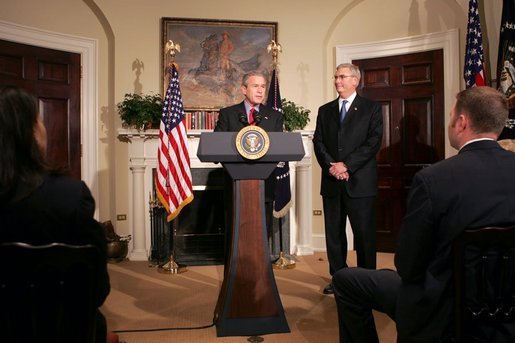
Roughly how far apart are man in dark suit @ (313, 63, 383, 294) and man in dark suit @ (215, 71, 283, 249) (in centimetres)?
47

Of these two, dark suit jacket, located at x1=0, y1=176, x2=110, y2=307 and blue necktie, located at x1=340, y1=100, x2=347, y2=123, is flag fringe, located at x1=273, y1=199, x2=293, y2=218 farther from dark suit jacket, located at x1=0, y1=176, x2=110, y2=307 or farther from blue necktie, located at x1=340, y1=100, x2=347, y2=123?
dark suit jacket, located at x1=0, y1=176, x2=110, y2=307

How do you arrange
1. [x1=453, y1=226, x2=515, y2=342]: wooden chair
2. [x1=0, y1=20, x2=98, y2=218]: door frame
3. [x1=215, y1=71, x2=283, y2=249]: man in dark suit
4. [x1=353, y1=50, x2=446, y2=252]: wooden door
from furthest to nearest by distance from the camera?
[x1=0, y1=20, x2=98, y2=218]: door frame → [x1=353, y1=50, x2=446, y2=252]: wooden door → [x1=215, y1=71, x2=283, y2=249]: man in dark suit → [x1=453, y1=226, x2=515, y2=342]: wooden chair

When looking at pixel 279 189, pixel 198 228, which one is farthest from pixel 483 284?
pixel 198 228

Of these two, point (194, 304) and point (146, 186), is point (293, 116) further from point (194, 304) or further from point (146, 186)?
point (194, 304)

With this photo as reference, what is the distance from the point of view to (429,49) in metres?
5.47

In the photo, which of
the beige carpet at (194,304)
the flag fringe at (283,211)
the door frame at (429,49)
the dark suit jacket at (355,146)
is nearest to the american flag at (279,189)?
the flag fringe at (283,211)

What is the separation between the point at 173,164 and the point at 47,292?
349 centimetres

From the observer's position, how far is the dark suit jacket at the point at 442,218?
1520mm

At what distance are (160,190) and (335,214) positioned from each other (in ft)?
6.42

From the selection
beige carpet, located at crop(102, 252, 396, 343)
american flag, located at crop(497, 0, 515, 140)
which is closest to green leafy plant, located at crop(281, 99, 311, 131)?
beige carpet, located at crop(102, 252, 396, 343)

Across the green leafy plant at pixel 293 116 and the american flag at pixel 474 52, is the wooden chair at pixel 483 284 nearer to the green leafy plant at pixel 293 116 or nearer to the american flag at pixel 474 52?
the american flag at pixel 474 52

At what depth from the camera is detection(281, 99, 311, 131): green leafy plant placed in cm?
540

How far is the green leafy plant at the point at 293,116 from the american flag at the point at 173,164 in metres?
1.24

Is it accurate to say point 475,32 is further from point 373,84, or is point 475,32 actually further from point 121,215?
point 121,215
